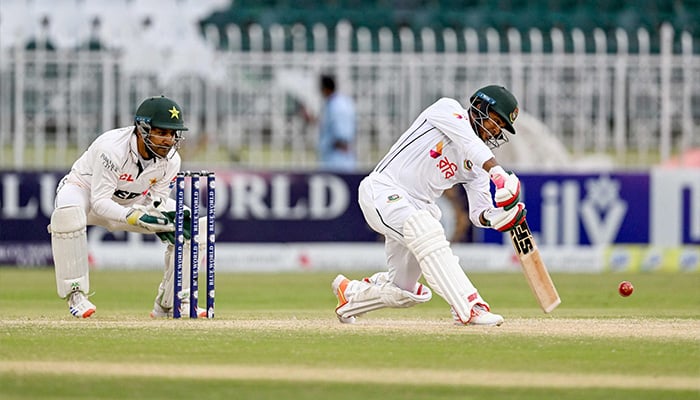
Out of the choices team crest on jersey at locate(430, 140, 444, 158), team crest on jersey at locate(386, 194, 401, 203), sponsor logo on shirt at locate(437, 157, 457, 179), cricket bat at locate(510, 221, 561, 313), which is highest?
team crest on jersey at locate(430, 140, 444, 158)

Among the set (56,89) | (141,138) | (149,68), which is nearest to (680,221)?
(149,68)

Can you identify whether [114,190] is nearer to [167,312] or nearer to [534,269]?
[167,312]

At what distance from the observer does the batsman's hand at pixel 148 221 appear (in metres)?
7.71

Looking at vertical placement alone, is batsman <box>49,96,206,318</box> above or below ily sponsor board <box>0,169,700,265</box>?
above

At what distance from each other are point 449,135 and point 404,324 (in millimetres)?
1185

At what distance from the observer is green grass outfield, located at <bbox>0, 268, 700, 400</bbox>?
5.26 meters

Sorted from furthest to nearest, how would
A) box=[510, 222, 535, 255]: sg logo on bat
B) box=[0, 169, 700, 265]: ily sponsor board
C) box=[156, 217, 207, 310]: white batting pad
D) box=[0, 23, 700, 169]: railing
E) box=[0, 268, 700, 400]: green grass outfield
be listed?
box=[0, 23, 700, 169]: railing → box=[0, 169, 700, 265]: ily sponsor board → box=[156, 217, 207, 310]: white batting pad → box=[510, 222, 535, 255]: sg logo on bat → box=[0, 268, 700, 400]: green grass outfield

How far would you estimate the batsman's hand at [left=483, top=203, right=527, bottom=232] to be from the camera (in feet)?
23.8

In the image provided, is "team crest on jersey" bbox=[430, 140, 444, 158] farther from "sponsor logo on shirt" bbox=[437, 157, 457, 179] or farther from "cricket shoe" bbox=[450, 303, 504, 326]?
"cricket shoe" bbox=[450, 303, 504, 326]

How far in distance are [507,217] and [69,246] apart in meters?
2.45

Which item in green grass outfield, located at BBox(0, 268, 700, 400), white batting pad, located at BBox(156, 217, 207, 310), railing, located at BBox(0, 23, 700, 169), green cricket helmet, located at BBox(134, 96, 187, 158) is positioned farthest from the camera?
railing, located at BBox(0, 23, 700, 169)

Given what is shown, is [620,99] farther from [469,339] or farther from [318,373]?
[318,373]

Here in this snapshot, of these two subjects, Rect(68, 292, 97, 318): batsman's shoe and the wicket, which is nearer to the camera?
the wicket

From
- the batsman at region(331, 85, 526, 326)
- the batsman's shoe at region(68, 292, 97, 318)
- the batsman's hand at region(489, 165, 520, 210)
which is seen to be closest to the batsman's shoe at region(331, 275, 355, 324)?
the batsman at region(331, 85, 526, 326)
